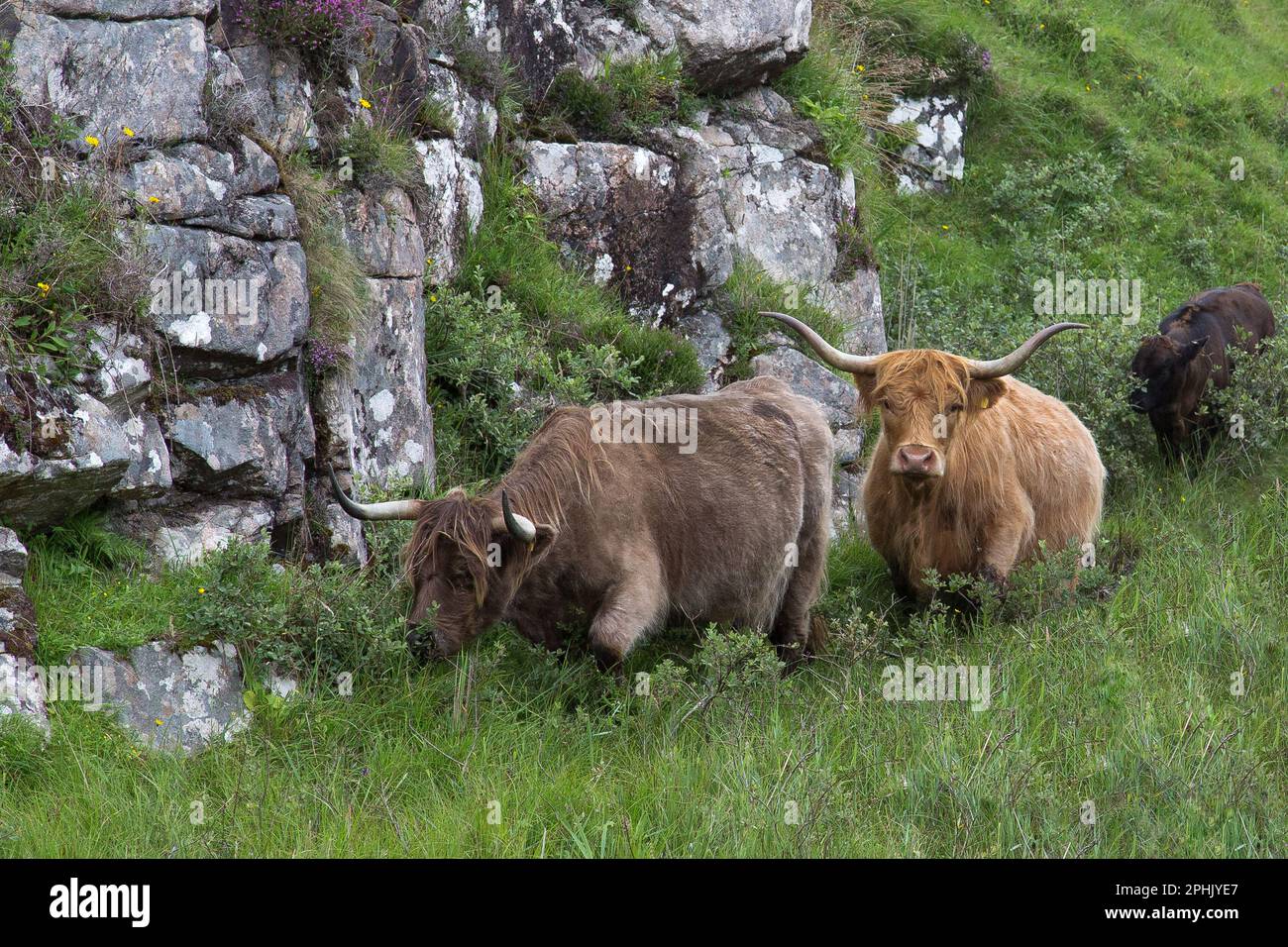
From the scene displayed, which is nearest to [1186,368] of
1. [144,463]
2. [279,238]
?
[279,238]

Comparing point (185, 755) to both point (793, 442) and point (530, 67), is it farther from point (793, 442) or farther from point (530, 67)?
point (530, 67)

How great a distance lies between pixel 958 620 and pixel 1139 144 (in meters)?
8.14

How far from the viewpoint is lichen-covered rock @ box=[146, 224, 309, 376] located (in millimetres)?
6910

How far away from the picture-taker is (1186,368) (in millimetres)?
10320

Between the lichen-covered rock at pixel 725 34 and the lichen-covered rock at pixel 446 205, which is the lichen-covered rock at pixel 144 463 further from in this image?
the lichen-covered rock at pixel 725 34

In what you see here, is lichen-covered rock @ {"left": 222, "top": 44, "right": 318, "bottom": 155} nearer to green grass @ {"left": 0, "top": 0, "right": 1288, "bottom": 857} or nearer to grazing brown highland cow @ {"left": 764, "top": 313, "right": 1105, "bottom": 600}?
green grass @ {"left": 0, "top": 0, "right": 1288, "bottom": 857}

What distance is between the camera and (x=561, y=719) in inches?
259

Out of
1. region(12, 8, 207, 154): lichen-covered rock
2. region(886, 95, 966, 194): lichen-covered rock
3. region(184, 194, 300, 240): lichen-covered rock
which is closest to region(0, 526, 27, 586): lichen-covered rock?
region(184, 194, 300, 240): lichen-covered rock

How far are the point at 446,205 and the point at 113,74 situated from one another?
2.47 metres

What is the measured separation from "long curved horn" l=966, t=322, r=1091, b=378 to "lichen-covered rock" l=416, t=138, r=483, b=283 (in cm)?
343

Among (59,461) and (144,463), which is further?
(144,463)

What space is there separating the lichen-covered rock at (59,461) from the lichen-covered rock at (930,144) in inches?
360

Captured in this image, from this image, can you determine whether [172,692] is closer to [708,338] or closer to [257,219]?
[257,219]

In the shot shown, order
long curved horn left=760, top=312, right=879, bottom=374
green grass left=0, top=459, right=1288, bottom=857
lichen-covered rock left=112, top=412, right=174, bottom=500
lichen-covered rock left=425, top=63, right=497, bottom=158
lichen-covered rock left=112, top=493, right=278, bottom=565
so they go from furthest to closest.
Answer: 1. lichen-covered rock left=425, top=63, right=497, bottom=158
2. long curved horn left=760, top=312, right=879, bottom=374
3. lichen-covered rock left=112, top=493, right=278, bottom=565
4. lichen-covered rock left=112, top=412, right=174, bottom=500
5. green grass left=0, top=459, right=1288, bottom=857
